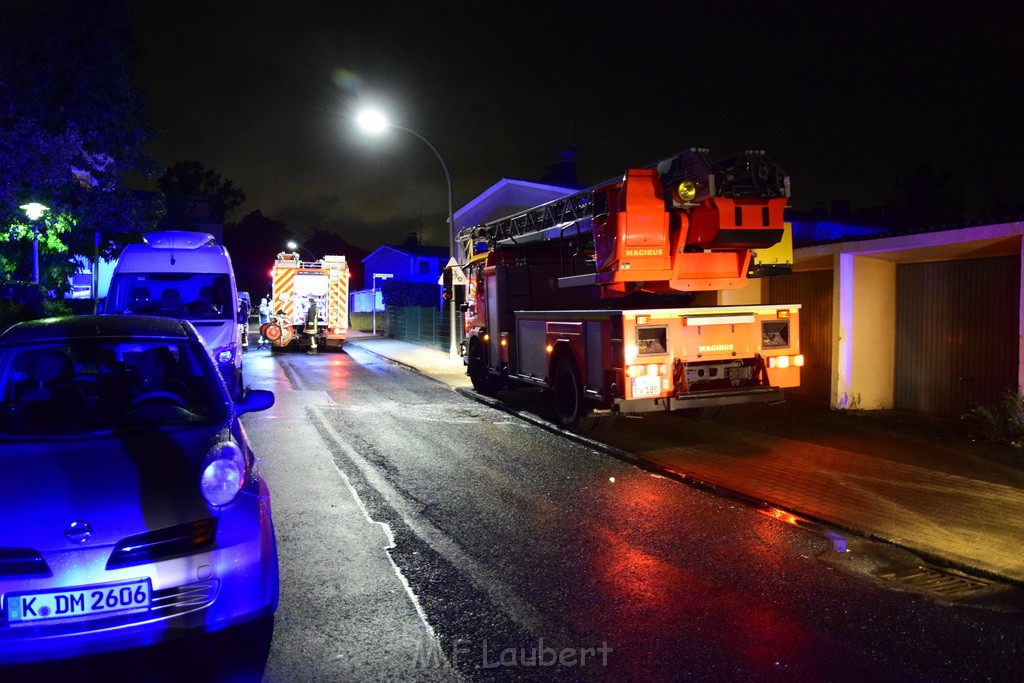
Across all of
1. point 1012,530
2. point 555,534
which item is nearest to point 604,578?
point 555,534

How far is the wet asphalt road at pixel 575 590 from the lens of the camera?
4027 mm

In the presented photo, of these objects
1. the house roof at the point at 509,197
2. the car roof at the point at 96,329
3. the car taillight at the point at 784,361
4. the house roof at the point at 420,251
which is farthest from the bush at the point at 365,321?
the car roof at the point at 96,329

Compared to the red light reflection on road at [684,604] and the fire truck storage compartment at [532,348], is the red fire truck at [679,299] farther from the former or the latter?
the red light reflection on road at [684,604]

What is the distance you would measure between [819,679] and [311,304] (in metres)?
25.6

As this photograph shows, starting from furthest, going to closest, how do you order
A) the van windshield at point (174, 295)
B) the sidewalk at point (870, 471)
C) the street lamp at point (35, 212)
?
1. the street lamp at point (35, 212)
2. the van windshield at point (174, 295)
3. the sidewalk at point (870, 471)

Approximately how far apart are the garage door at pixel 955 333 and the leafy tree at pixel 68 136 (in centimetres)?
1797

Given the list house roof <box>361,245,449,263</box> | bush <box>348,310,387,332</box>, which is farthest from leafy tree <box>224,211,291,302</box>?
bush <box>348,310,387,332</box>

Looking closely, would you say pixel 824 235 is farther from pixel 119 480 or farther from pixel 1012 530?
pixel 119 480

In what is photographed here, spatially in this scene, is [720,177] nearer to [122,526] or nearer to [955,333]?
[955,333]

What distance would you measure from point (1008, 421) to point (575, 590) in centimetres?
729

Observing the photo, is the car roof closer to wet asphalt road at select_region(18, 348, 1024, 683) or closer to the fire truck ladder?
wet asphalt road at select_region(18, 348, 1024, 683)

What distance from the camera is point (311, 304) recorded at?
27.9 metres

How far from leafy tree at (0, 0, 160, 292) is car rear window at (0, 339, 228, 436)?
15518mm

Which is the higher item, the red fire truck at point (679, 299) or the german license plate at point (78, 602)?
the red fire truck at point (679, 299)
